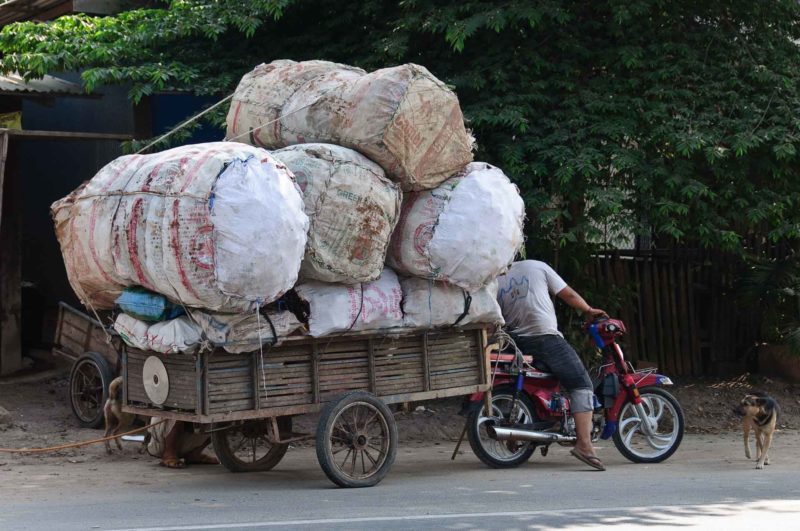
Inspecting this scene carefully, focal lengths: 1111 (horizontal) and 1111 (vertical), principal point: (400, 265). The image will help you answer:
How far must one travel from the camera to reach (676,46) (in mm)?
10953

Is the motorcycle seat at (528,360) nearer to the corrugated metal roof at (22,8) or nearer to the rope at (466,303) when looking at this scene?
the rope at (466,303)

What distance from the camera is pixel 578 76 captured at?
1115cm

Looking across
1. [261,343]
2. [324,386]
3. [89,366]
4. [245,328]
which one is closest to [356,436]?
[324,386]

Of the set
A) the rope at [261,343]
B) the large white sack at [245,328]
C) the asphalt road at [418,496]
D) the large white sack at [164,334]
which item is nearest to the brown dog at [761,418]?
the asphalt road at [418,496]

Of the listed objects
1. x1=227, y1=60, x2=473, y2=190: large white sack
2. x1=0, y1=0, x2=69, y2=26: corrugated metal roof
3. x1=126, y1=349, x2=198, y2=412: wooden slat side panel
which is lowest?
x1=126, y1=349, x2=198, y2=412: wooden slat side panel

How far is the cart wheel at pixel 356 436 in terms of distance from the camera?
7355mm

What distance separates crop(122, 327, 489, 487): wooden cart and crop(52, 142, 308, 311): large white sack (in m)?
0.60

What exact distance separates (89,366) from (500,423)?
171 inches

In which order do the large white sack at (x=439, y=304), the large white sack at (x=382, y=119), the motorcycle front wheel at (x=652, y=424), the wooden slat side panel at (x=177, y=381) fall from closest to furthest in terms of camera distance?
the wooden slat side panel at (x=177, y=381)
the large white sack at (x=382, y=119)
the large white sack at (x=439, y=304)
the motorcycle front wheel at (x=652, y=424)

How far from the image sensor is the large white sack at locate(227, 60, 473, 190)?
7.55 metres

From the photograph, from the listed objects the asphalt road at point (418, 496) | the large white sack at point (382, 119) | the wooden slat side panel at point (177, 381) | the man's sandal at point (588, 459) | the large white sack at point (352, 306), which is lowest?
the asphalt road at point (418, 496)

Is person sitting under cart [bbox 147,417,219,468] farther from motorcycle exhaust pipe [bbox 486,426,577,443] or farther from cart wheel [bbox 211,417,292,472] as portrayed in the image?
motorcycle exhaust pipe [bbox 486,426,577,443]

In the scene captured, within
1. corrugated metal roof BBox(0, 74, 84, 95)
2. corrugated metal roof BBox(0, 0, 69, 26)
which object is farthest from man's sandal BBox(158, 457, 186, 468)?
corrugated metal roof BBox(0, 0, 69, 26)

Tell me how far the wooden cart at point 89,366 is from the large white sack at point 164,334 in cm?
318
